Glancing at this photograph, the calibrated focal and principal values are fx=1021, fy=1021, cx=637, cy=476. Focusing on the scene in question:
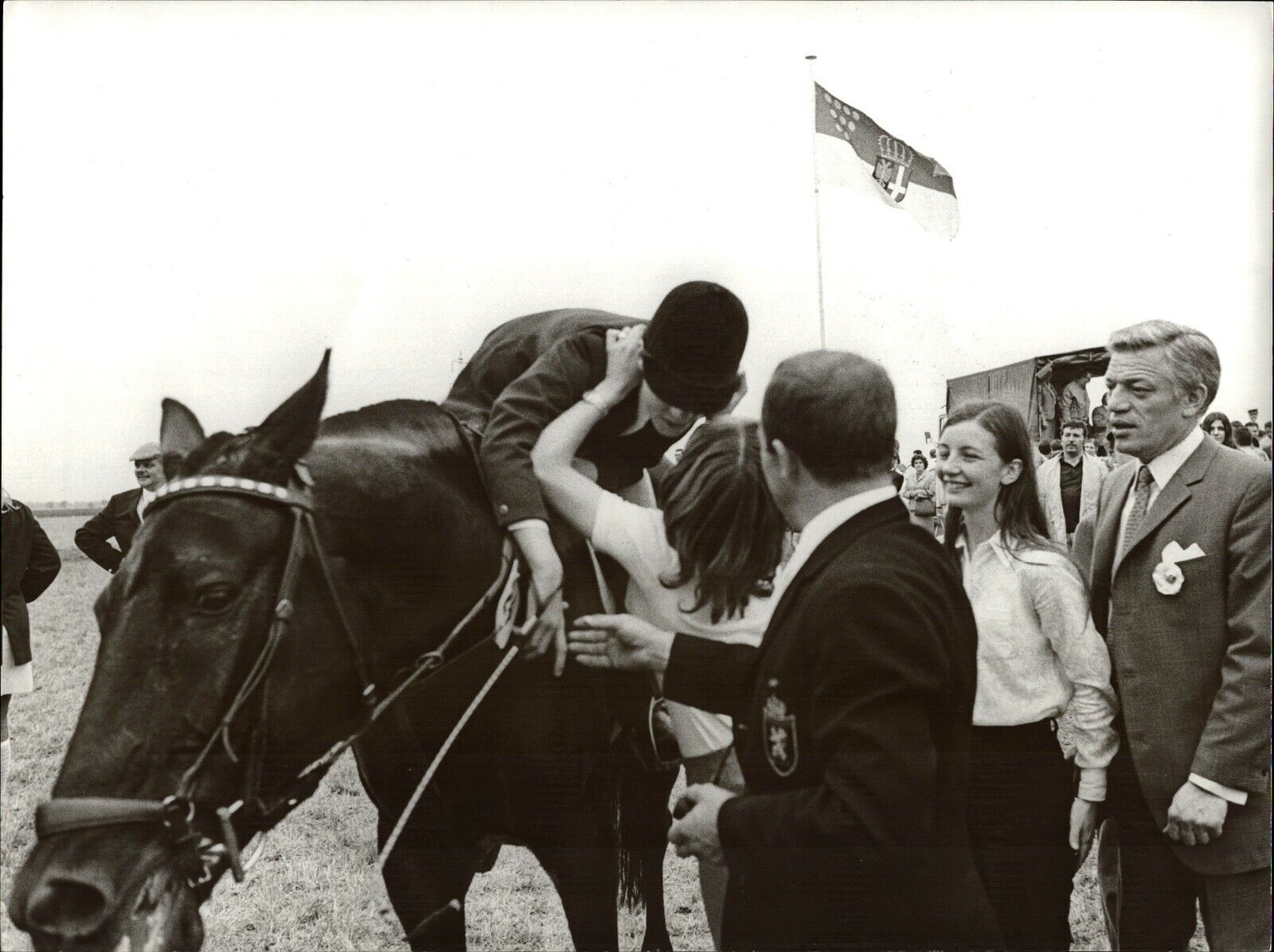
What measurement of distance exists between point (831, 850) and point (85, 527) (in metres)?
4.83

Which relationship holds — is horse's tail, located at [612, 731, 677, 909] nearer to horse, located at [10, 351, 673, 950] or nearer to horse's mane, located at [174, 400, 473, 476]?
horse, located at [10, 351, 673, 950]

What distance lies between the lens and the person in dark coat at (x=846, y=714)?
1.68 m

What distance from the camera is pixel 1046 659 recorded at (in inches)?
114

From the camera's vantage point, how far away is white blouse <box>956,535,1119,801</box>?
284cm

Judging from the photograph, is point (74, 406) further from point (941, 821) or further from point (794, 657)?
point (941, 821)

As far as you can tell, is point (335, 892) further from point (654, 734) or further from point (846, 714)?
point (846, 714)

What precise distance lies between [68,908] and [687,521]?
1536 mm

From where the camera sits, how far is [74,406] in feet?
9.64

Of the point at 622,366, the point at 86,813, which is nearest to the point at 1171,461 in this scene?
the point at 622,366

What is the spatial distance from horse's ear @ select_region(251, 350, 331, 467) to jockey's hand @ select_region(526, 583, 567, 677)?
0.64 m

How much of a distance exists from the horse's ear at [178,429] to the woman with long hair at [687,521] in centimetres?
76

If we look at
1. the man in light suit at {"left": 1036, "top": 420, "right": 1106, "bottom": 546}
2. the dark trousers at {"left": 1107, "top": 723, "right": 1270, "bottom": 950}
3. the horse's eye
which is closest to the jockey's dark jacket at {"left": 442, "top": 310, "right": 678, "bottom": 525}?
the horse's eye

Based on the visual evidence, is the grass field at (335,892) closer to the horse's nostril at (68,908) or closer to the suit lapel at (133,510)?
the suit lapel at (133,510)

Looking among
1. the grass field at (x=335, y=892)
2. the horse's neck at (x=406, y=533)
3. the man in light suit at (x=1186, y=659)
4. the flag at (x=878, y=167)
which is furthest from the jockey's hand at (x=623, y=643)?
the flag at (x=878, y=167)
